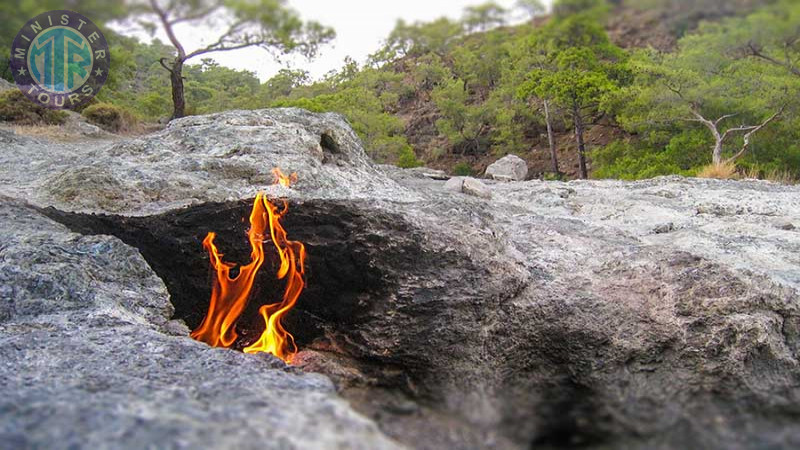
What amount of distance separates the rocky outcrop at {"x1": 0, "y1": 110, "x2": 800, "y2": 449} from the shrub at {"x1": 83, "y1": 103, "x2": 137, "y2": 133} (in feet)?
25.7

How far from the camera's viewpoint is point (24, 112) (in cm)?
1009

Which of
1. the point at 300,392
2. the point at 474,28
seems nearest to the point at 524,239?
the point at 474,28

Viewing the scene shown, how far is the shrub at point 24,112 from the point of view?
9859mm

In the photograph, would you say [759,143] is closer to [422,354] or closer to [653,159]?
[653,159]

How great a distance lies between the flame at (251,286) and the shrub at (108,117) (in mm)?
10075

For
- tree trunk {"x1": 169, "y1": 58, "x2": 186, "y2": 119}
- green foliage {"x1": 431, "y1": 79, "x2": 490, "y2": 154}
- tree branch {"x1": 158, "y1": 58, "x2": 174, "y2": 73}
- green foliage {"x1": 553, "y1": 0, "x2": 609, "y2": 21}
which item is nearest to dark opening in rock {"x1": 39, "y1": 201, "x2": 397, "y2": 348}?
green foliage {"x1": 553, "y1": 0, "x2": 609, "y2": 21}

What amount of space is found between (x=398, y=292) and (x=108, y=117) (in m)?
11.7

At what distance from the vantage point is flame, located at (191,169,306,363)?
356 centimetres

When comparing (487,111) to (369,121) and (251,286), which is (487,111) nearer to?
(369,121)

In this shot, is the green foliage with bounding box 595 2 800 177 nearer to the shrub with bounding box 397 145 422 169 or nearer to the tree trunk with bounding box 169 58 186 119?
the shrub with bounding box 397 145 422 169

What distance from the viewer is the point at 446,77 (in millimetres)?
31234

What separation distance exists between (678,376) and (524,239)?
5.25ft

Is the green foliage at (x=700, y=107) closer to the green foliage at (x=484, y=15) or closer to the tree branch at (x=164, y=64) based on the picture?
the tree branch at (x=164, y=64)

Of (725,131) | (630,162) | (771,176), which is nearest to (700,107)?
(725,131)
